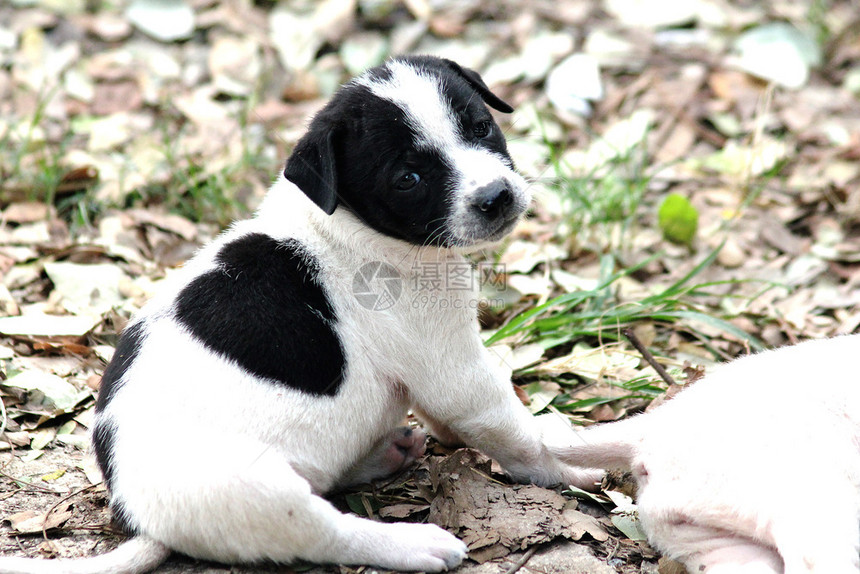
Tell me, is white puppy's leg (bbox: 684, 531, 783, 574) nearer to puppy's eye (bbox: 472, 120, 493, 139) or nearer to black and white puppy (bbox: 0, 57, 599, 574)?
black and white puppy (bbox: 0, 57, 599, 574)

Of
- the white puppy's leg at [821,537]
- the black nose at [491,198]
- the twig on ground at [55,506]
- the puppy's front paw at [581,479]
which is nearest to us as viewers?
the white puppy's leg at [821,537]

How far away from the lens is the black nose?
431 centimetres

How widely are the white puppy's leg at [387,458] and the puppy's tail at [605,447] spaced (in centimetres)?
76

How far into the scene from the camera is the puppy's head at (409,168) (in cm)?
433

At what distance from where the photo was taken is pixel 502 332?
561 centimetres

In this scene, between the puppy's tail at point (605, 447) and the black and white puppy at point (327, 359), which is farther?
the puppy's tail at point (605, 447)

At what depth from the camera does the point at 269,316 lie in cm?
405

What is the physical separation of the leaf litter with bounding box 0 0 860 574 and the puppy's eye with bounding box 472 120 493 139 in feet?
4.46

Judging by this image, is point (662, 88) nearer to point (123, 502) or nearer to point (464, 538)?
point (464, 538)

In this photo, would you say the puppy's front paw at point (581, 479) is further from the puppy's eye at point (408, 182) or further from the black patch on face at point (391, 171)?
the puppy's eye at point (408, 182)

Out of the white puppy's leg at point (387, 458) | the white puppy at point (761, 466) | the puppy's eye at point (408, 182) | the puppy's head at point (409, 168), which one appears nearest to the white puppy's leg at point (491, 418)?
the white puppy's leg at point (387, 458)

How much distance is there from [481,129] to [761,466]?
6.84ft

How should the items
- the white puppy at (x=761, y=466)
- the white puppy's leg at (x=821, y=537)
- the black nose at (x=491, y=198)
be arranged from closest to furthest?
1. the white puppy's leg at (x=821, y=537)
2. the white puppy at (x=761, y=466)
3. the black nose at (x=491, y=198)

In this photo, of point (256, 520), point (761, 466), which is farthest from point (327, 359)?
point (761, 466)
